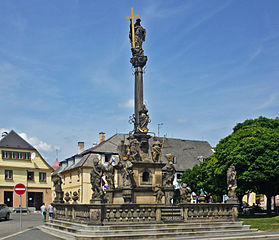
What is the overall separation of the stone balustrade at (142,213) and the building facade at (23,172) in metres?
39.1

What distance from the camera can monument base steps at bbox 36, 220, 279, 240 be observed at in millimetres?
17656

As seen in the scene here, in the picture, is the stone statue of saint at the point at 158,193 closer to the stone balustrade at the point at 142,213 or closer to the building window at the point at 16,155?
the stone balustrade at the point at 142,213

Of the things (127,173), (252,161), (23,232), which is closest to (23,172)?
(252,161)

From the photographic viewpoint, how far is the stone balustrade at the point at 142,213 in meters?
18.5

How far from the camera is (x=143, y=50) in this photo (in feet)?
85.7

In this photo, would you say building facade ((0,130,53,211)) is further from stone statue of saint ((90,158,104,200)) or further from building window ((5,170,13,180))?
stone statue of saint ((90,158,104,200))

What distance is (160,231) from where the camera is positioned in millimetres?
18812

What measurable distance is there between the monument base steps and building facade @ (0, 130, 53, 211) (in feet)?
131

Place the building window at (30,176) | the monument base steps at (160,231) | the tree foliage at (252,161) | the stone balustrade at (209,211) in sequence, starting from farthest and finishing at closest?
the building window at (30,176), the tree foliage at (252,161), the stone balustrade at (209,211), the monument base steps at (160,231)

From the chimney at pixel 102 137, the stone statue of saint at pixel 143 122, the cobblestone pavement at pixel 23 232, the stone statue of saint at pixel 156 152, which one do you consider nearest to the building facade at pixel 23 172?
the chimney at pixel 102 137

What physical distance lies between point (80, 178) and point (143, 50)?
38.5 metres

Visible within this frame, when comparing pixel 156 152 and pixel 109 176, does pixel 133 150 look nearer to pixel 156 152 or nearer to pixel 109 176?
pixel 156 152

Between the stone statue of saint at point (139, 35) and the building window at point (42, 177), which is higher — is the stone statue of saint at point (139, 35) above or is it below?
above

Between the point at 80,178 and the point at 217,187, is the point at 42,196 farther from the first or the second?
the point at 217,187
